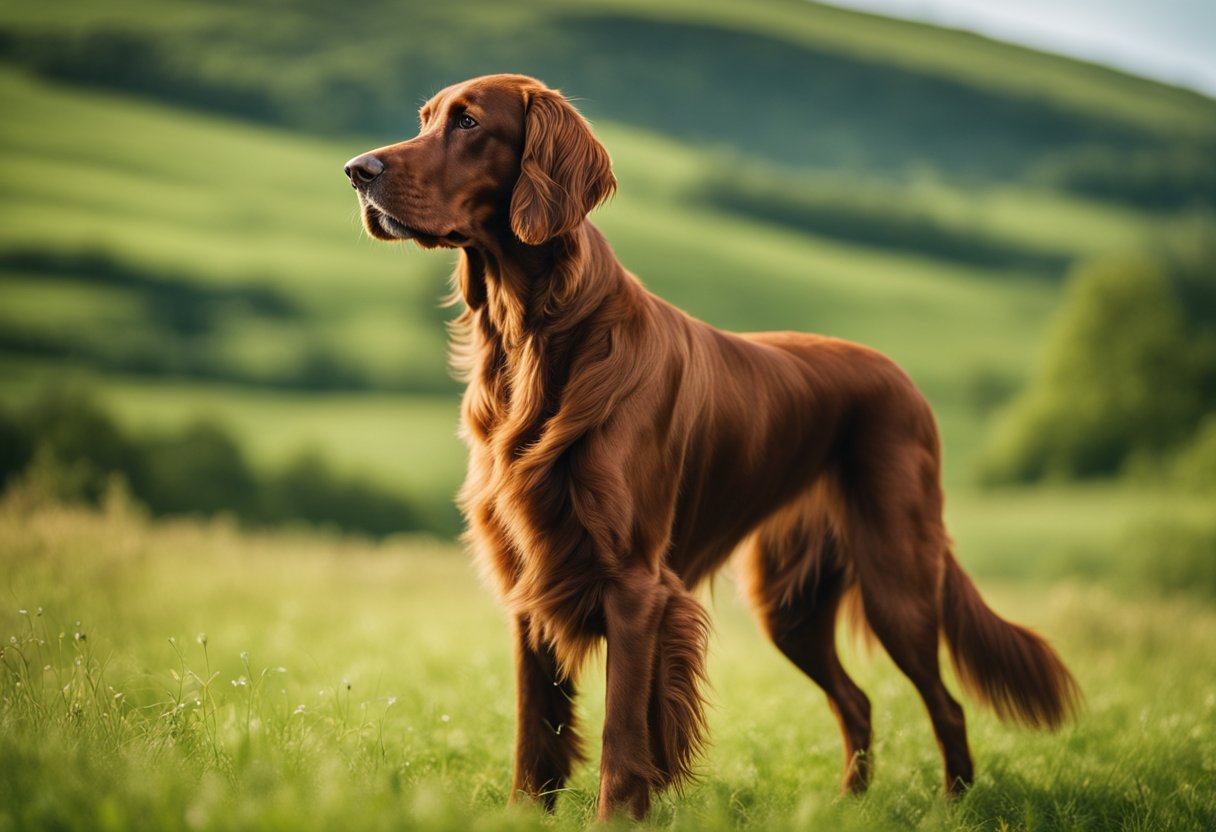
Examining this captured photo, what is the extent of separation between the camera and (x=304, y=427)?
26.9 meters

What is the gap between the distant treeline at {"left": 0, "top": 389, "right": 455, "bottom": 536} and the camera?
54.8 feet

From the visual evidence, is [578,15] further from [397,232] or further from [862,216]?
[397,232]

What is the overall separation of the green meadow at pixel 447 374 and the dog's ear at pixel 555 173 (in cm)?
82

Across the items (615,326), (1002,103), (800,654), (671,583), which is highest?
(1002,103)

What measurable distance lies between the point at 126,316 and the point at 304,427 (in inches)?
321

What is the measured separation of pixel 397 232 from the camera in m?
3.23

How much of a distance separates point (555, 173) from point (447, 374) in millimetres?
25349

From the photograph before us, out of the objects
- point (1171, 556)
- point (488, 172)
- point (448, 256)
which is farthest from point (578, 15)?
point (488, 172)

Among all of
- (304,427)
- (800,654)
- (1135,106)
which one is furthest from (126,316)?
(1135,106)

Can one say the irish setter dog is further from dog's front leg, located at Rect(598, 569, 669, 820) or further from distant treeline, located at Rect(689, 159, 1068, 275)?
distant treeline, located at Rect(689, 159, 1068, 275)

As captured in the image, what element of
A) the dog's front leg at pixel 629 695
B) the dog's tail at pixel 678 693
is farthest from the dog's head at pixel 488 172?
the dog's tail at pixel 678 693

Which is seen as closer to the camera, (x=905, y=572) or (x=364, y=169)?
(x=364, y=169)

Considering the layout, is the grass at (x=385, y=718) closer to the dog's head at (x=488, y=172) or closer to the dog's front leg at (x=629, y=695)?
the dog's front leg at (x=629, y=695)

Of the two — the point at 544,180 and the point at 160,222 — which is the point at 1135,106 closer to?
the point at 160,222
